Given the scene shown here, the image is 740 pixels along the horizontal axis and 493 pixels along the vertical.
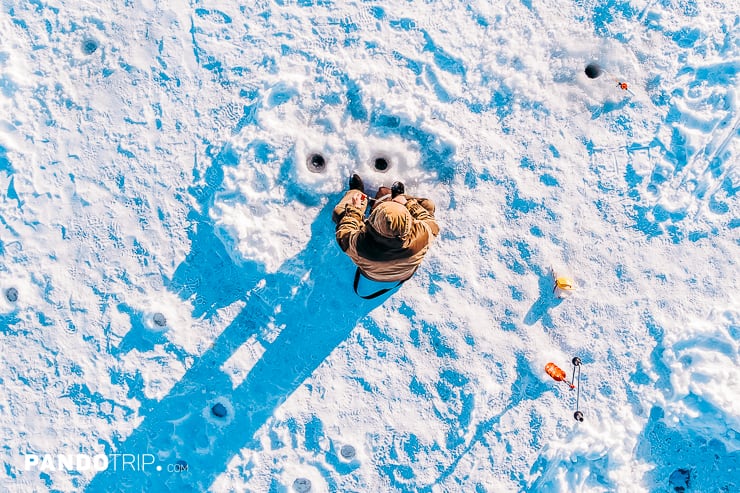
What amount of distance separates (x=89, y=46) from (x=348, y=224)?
2900 mm

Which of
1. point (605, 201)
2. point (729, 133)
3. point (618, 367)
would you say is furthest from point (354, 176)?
point (729, 133)

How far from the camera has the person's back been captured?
122 inches

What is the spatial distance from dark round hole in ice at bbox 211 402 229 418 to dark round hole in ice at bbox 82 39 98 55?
3236 millimetres

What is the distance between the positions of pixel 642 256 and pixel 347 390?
2.76 m

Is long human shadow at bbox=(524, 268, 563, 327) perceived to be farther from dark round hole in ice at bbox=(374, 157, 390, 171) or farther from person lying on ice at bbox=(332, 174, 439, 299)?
dark round hole in ice at bbox=(374, 157, 390, 171)

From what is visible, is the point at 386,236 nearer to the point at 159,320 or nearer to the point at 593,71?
the point at 159,320

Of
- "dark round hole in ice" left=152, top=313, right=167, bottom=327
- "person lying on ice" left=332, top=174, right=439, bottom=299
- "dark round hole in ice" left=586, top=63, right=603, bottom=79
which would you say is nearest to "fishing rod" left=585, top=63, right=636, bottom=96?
"dark round hole in ice" left=586, top=63, right=603, bottom=79

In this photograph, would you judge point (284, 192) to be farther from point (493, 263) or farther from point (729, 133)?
point (729, 133)

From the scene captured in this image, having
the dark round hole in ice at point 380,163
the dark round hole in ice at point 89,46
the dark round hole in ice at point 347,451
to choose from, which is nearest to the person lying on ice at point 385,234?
the dark round hole in ice at point 380,163

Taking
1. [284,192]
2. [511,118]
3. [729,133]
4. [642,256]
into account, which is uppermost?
[729,133]

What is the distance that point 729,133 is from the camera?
14.3 ft

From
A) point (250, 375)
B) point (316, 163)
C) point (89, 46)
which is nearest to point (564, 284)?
point (316, 163)

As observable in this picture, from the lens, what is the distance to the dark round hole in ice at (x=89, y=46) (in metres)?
4.45

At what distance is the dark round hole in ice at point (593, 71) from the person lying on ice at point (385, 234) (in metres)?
1.87
